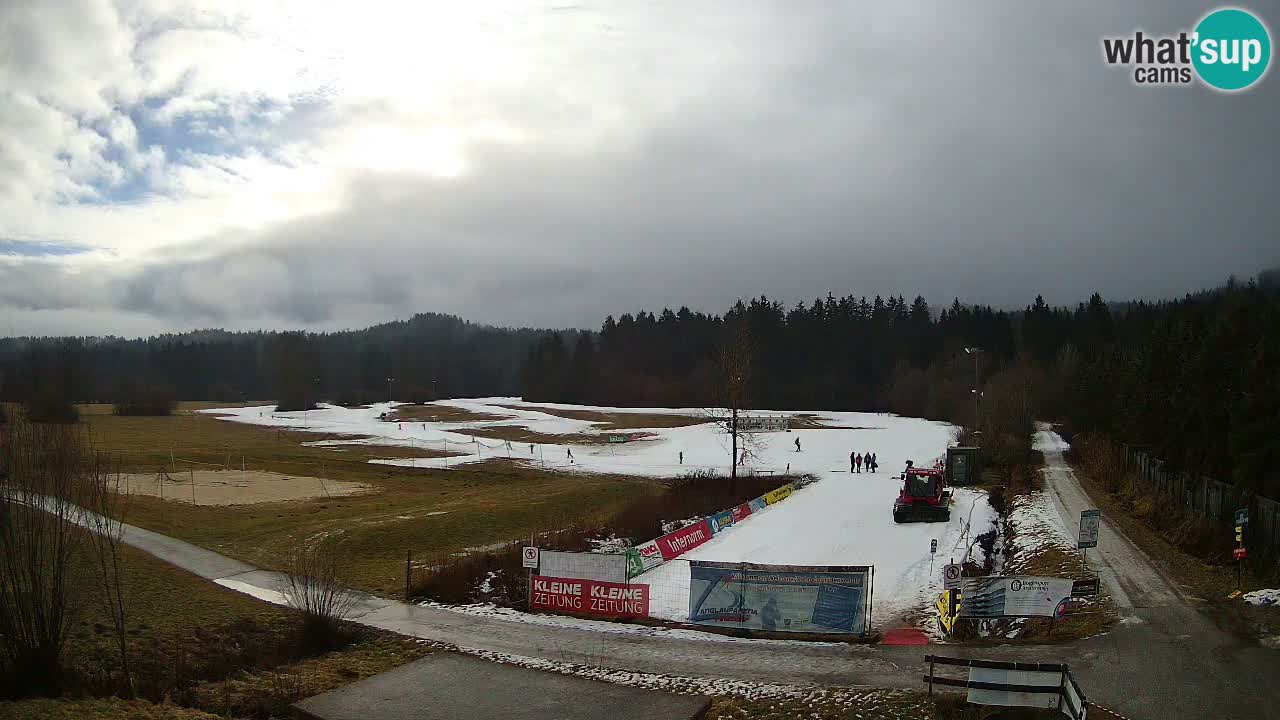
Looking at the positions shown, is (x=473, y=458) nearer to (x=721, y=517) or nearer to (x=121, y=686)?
(x=721, y=517)

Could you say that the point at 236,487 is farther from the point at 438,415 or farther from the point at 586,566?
the point at 438,415

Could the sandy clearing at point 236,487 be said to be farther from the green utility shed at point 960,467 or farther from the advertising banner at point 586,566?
the green utility shed at point 960,467

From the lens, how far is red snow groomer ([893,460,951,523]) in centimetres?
3616

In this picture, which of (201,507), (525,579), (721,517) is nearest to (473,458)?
(201,507)

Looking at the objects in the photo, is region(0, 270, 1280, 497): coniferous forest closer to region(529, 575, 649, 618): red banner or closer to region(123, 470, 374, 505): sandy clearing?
region(123, 470, 374, 505): sandy clearing

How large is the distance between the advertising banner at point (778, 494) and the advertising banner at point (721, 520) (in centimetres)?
571

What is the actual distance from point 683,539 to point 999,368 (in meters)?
87.7

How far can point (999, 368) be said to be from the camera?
4102 inches

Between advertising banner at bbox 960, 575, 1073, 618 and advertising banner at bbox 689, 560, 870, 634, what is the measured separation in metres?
2.61

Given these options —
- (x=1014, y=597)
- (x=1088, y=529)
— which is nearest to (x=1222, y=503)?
(x=1088, y=529)

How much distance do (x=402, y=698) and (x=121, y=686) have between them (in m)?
5.53

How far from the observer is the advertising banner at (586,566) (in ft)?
72.6

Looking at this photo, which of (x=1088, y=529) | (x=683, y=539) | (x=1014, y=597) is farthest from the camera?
(x=683, y=539)

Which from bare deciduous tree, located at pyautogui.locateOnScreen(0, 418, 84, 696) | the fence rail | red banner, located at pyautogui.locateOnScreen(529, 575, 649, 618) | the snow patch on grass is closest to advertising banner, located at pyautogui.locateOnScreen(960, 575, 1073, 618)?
the snow patch on grass
